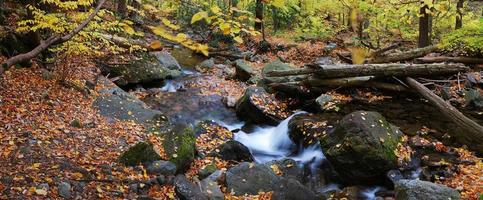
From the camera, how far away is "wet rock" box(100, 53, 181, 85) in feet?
46.3

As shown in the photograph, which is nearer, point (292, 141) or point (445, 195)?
point (445, 195)

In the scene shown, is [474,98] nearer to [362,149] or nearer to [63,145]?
[362,149]

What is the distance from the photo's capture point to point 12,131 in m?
7.49

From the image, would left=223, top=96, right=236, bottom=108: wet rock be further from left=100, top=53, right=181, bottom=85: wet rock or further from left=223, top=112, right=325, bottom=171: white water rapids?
left=100, top=53, right=181, bottom=85: wet rock

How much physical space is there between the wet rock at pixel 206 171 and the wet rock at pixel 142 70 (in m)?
6.73

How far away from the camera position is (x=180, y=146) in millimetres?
8414

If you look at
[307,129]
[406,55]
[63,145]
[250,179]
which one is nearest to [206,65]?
[307,129]

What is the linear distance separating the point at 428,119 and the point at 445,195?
176 inches

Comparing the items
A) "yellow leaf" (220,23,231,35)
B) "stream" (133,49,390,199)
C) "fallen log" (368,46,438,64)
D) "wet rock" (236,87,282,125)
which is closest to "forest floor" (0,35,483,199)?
"stream" (133,49,390,199)

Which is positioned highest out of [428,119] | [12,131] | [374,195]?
[12,131]

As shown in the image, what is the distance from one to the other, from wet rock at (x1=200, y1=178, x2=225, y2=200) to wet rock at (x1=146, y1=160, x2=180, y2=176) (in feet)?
2.12

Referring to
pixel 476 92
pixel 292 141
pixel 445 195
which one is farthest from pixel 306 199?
pixel 476 92

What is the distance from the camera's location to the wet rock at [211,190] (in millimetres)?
7204

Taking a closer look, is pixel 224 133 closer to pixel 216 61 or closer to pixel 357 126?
pixel 357 126
